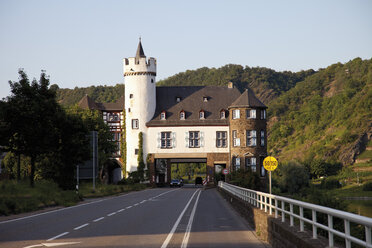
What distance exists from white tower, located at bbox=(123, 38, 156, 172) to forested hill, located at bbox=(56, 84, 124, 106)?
8237cm

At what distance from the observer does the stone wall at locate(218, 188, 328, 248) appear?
29.8 feet

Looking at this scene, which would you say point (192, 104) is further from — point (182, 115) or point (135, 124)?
point (135, 124)

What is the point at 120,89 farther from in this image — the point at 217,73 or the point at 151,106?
the point at 151,106

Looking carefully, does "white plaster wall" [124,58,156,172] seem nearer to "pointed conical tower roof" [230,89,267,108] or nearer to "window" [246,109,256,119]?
"pointed conical tower roof" [230,89,267,108]

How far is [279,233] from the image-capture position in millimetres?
12078

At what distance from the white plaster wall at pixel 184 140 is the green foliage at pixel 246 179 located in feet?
48.4

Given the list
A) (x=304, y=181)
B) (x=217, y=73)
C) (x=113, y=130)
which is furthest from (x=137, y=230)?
(x=217, y=73)

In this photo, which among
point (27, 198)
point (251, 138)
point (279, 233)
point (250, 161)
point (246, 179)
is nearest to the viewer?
point (279, 233)

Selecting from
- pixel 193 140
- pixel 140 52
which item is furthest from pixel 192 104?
pixel 140 52

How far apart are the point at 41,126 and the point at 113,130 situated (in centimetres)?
4540

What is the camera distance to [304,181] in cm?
9281

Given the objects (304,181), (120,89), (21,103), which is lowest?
(304,181)

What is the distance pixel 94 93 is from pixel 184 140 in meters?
101

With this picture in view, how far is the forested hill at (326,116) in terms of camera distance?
137500mm
